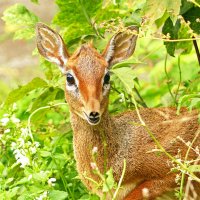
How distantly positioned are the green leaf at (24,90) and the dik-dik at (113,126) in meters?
0.20

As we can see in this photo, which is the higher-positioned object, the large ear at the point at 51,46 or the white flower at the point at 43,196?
the large ear at the point at 51,46

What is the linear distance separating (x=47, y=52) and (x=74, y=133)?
1.92ft

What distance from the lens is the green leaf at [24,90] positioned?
6.96m

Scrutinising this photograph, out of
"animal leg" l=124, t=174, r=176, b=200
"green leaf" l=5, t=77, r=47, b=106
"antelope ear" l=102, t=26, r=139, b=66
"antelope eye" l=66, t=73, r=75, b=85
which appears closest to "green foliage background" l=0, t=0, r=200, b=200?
"green leaf" l=5, t=77, r=47, b=106

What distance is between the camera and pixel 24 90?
697 cm

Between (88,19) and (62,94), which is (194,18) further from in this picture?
(62,94)

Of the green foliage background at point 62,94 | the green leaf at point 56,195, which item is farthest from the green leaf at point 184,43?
the green leaf at point 56,195

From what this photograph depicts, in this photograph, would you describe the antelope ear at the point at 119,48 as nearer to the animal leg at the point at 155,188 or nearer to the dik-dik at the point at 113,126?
the dik-dik at the point at 113,126

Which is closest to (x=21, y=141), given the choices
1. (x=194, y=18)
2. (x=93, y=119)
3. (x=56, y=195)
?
(x=56, y=195)

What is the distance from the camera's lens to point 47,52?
22.6 ft

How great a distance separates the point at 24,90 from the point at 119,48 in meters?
0.73

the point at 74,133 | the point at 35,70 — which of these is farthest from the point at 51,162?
the point at 35,70

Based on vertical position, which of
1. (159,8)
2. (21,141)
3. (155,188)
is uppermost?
(159,8)

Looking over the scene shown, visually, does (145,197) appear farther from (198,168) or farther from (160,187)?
(198,168)
